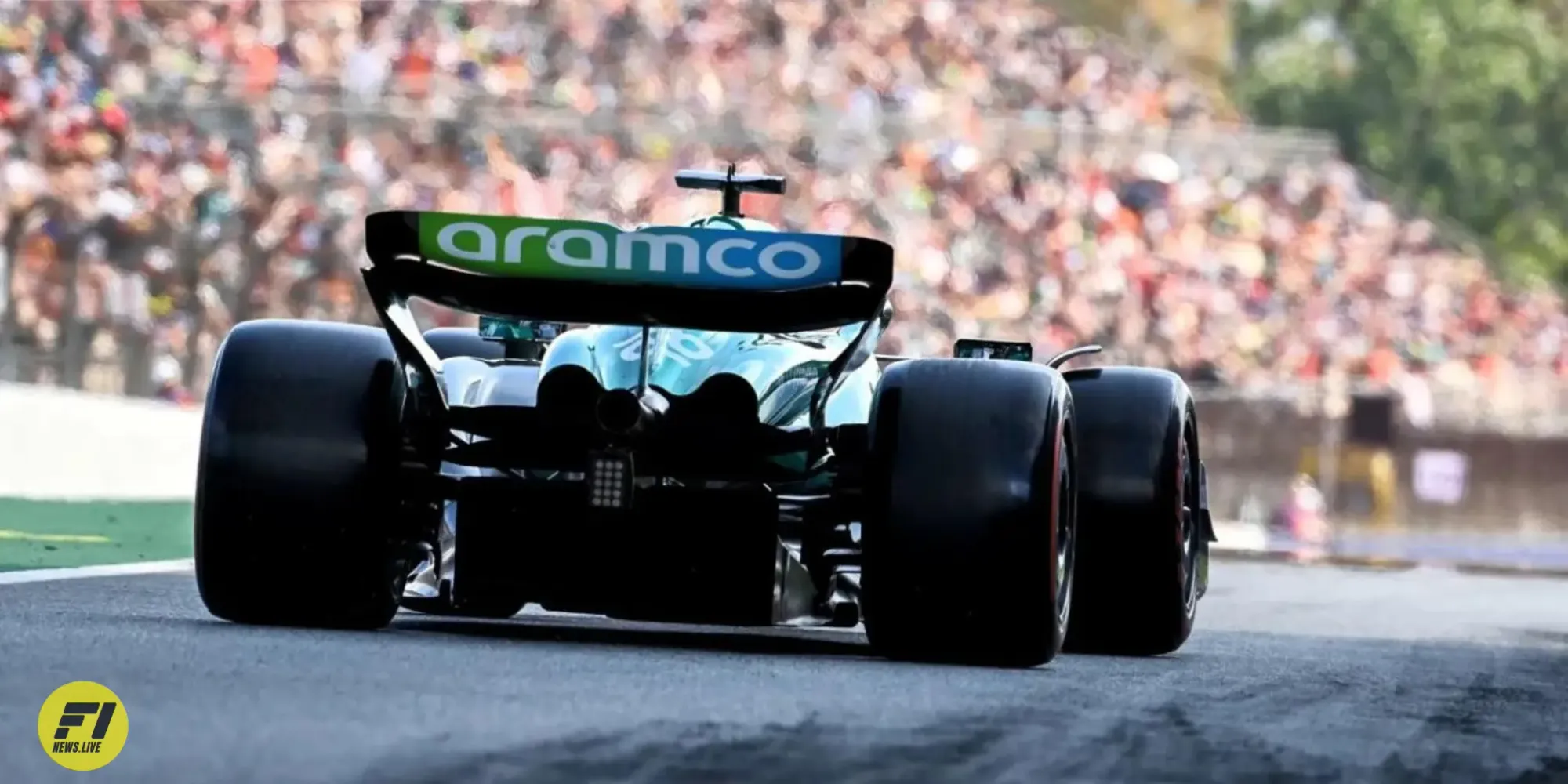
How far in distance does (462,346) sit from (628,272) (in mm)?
2856

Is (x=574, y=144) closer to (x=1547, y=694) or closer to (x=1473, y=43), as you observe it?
(x=1547, y=694)

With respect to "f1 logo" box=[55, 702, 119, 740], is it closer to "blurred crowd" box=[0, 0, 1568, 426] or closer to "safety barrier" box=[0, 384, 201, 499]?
"safety barrier" box=[0, 384, 201, 499]

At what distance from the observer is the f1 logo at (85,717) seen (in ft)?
15.3

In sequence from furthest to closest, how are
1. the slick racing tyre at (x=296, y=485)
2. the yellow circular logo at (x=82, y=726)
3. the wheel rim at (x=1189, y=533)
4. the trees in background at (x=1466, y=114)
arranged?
the trees in background at (x=1466, y=114)
the wheel rim at (x=1189, y=533)
the slick racing tyre at (x=296, y=485)
the yellow circular logo at (x=82, y=726)

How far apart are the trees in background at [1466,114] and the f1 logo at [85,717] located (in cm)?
4930

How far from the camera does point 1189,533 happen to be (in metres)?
9.26

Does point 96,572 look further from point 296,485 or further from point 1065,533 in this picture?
point 1065,533

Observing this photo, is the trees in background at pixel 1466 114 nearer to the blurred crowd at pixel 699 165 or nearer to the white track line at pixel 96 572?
the blurred crowd at pixel 699 165

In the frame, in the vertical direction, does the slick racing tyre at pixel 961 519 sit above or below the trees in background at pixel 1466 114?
below

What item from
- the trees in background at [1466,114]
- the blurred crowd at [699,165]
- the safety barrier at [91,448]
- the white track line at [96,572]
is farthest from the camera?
the trees in background at [1466,114]

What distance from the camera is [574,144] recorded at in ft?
99.7

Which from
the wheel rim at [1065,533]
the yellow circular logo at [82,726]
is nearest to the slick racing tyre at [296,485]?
the wheel rim at [1065,533]

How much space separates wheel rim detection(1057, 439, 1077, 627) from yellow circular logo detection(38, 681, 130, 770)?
3253mm

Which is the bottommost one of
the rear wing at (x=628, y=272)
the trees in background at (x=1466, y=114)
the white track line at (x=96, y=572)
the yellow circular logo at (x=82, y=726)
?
the white track line at (x=96, y=572)
